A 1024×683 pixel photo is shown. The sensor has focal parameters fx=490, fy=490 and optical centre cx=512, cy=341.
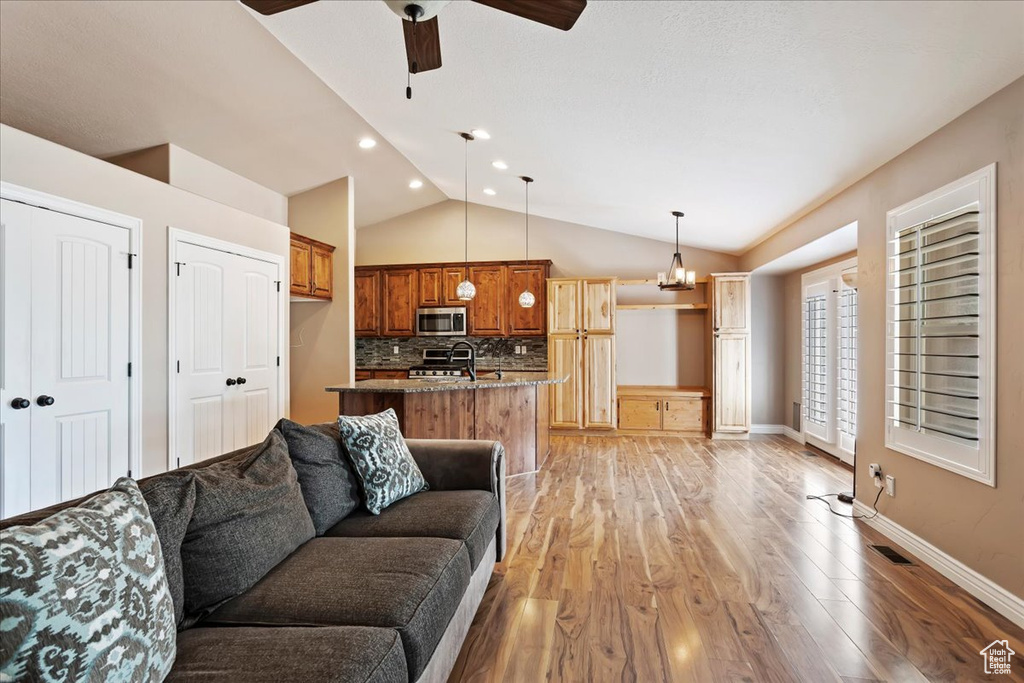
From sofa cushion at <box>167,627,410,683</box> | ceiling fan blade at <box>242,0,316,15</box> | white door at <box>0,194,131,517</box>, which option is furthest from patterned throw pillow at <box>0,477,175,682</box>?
white door at <box>0,194,131,517</box>

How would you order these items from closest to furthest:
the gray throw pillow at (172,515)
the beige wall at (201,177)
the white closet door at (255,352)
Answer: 1. the gray throw pillow at (172,515)
2. the beige wall at (201,177)
3. the white closet door at (255,352)

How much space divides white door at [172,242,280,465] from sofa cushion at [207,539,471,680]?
2.78 metres

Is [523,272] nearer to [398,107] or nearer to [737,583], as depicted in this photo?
[398,107]

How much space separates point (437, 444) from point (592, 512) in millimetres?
1504

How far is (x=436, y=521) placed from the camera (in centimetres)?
202

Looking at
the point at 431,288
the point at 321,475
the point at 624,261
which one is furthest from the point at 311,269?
the point at 624,261

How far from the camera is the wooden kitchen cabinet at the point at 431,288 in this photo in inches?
271

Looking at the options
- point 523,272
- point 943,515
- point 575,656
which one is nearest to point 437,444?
point 575,656

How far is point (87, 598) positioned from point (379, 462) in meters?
1.35

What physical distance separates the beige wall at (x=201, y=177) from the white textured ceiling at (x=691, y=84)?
1.52 meters

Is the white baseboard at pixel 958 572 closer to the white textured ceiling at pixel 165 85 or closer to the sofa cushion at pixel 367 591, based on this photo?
the sofa cushion at pixel 367 591

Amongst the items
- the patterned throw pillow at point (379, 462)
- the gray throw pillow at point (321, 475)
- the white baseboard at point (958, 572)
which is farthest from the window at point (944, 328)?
the gray throw pillow at point (321, 475)

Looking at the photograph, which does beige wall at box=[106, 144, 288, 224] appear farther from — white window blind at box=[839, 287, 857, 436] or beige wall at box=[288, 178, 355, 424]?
white window blind at box=[839, 287, 857, 436]

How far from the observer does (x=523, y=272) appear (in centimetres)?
667
